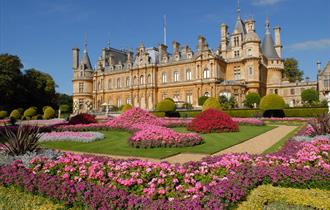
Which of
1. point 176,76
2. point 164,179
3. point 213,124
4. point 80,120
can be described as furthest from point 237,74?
point 164,179

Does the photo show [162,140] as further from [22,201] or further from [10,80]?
[10,80]

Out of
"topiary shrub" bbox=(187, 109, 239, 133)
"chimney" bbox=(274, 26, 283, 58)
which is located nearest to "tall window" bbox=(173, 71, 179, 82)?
"chimney" bbox=(274, 26, 283, 58)

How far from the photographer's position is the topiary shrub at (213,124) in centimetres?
1689

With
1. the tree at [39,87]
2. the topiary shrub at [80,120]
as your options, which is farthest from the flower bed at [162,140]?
the tree at [39,87]

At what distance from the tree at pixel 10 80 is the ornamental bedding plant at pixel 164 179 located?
4367 centimetres

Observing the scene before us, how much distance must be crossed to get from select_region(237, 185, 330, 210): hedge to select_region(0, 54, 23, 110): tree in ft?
154

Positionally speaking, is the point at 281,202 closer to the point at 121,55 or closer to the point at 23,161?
the point at 23,161

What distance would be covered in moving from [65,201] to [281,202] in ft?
12.9

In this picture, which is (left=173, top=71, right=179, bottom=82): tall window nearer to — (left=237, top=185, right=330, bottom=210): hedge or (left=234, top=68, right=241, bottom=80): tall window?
(left=234, top=68, right=241, bottom=80): tall window

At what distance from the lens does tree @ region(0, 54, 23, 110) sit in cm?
4459

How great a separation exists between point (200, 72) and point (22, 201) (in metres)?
40.8

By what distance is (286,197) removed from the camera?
5.12 meters

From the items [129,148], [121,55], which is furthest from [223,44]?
[129,148]

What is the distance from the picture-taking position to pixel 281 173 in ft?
18.9
